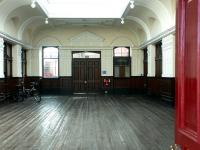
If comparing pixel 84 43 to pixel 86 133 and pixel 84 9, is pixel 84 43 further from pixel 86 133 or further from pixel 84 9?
pixel 86 133

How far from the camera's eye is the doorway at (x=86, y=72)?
2022 centimetres

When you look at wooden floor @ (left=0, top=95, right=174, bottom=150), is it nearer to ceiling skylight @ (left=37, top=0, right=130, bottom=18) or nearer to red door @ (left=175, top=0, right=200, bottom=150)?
red door @ (left=175, top=0, right=200, bottom=150)

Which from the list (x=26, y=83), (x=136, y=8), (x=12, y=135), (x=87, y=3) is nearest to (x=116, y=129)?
(x=12, y=135)

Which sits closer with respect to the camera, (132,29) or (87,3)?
(87,3)

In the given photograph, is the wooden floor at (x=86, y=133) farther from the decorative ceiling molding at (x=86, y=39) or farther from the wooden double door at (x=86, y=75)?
the decorative ceiling molding at (x=86, y=39)

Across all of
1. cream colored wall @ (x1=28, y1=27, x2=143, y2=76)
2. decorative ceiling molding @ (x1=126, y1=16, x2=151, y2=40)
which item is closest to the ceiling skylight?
decorative ceiling molding @ (x1=126, y1=16, x2=151, y2=40)

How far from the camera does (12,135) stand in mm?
6312

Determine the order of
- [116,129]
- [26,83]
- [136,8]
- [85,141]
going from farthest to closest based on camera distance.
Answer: [26,83] → [136,8] → [116,129] → [85,141]

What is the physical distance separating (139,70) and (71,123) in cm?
1286

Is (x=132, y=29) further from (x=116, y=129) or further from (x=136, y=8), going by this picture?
(x=116, y=129)

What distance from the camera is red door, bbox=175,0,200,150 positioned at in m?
1.42

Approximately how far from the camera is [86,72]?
2034 centimetres

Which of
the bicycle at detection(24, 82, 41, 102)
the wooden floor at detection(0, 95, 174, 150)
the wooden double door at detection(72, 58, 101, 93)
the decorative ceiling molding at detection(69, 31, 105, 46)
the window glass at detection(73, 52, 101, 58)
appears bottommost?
the wooden floor at detection(0, 95, 174, 150)

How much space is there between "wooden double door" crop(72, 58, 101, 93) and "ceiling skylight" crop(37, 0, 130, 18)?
4.40 metres
